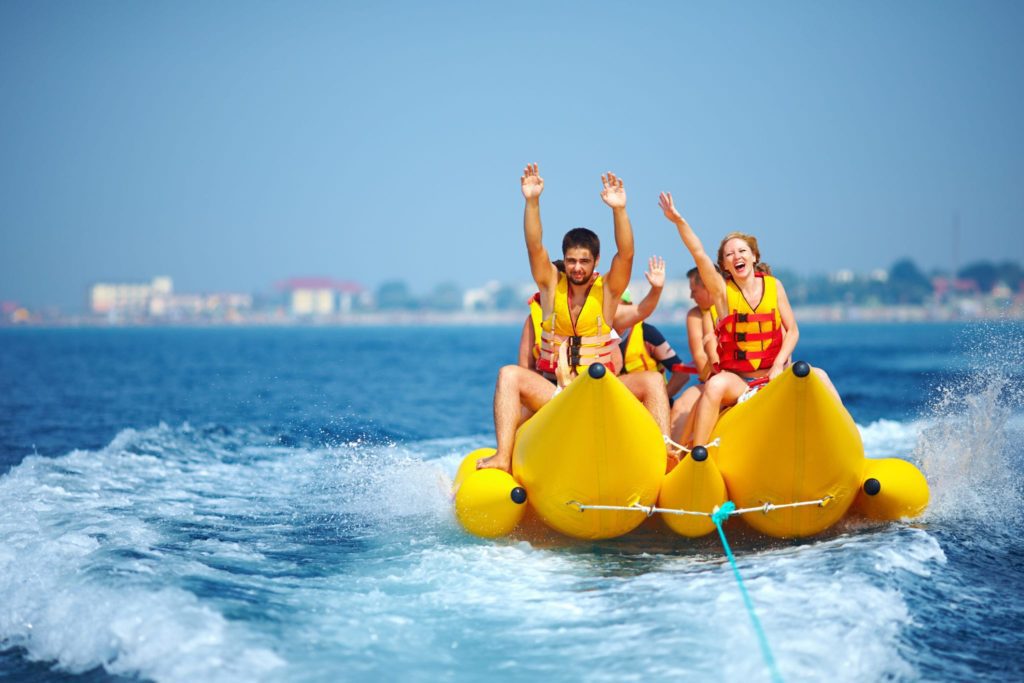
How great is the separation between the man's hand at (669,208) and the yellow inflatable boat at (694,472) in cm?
99

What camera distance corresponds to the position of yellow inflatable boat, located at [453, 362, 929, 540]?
4.15m

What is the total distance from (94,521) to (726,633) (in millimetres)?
3580

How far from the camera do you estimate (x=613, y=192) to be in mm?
4676

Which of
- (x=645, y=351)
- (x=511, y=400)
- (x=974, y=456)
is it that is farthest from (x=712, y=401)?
(x=974, y=456)

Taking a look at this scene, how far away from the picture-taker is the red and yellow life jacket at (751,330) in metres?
4.94

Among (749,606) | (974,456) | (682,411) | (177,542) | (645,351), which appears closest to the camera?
(749,606)

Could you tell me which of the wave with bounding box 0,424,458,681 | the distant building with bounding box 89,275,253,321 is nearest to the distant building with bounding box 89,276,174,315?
the distant building with bounding box 89,275,253,321

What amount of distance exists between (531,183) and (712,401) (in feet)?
4.39

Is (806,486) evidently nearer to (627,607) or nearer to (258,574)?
(627,607)

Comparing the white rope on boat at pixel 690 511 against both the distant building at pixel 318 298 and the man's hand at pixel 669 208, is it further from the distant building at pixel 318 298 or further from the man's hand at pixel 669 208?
the distant building at pixel 318 298

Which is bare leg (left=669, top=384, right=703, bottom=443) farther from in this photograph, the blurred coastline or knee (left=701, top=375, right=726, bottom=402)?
the blurred coastline

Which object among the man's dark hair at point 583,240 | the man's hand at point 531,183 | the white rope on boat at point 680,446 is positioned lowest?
the white rope on boat at point 680,446

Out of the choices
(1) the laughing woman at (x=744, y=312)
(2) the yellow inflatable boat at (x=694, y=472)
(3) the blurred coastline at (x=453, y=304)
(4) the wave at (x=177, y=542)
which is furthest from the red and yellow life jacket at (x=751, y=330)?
(3) the blurred coastline at (x=453, y=304)

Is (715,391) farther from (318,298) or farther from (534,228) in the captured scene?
→ (318,298)
